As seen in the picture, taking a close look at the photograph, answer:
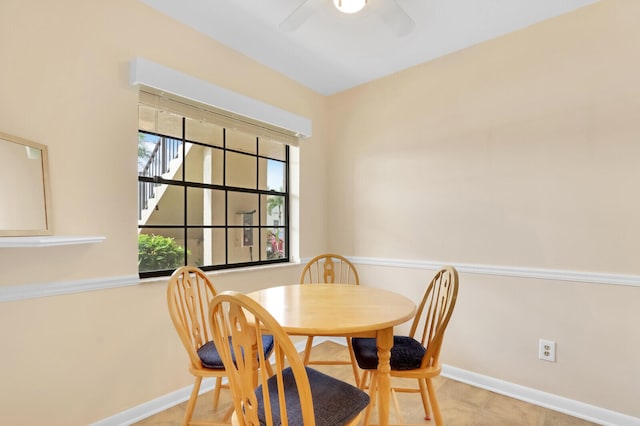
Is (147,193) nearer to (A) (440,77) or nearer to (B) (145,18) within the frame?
(B) (145,18)

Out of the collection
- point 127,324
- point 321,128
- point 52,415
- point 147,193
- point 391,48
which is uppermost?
point 391,48

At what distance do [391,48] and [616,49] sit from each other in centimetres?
135

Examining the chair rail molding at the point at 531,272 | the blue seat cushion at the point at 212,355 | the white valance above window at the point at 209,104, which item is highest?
the white valance above window at the point at 209,104

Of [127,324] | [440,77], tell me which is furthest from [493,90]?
[127,324]

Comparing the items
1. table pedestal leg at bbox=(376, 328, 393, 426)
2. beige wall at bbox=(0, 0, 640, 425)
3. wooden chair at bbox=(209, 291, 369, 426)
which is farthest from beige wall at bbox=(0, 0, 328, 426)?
table pedestal leg at bbox=(376, 328, 393, 426)

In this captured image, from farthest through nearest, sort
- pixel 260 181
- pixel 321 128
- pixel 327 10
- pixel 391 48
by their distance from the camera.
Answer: pixel 321 128 < pixel 260 181 < pixel 391 48 < pixel 327 10

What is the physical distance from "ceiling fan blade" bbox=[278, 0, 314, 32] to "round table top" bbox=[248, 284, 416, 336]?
1.50 metres

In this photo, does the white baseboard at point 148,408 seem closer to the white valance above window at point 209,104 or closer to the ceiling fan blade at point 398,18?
the white valance above window at point 209,104

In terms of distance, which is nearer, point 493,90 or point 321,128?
point 493,90

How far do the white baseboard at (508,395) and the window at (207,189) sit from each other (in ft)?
2.55

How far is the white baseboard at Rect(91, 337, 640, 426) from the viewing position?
1.82m

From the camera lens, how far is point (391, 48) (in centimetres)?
245

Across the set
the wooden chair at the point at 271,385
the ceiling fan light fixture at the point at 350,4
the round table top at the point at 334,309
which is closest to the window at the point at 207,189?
the round table top at the point at 334,309

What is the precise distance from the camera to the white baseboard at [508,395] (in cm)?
182
